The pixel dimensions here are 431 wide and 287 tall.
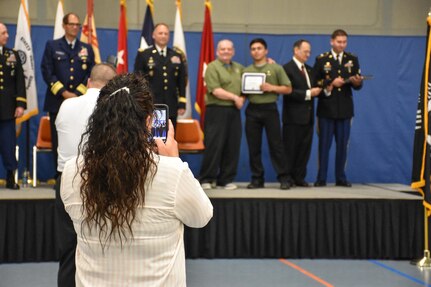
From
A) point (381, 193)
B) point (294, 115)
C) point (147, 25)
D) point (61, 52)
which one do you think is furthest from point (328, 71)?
point (61, 52)

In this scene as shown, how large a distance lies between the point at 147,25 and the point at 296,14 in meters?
2.15

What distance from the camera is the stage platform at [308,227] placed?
6461 millimetres

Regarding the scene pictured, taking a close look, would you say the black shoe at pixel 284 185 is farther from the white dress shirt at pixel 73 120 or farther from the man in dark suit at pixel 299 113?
the white dress shirt at pixel 73 120

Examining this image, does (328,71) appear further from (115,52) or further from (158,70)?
(115,52)

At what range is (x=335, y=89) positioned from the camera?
7.72m

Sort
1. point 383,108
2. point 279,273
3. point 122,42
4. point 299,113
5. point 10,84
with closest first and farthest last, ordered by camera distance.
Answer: point 279,273, point 10,84, point 299,113, point 122,42, point 383,108

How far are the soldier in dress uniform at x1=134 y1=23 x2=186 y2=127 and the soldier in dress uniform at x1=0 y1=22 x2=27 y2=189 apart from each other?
45.9 inches

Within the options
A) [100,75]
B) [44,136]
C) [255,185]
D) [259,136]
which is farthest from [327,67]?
[100,75]

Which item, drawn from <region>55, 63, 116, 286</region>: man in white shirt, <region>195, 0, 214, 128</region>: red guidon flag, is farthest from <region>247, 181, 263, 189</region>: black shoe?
<region>55, 63, 116, 286</region>: man in white shirt

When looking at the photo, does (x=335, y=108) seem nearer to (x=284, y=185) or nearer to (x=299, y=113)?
(x=299, y=113)

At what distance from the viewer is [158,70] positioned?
7.29m

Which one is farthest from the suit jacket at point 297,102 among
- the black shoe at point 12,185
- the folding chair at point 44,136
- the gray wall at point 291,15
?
the black shoe at point 12,185

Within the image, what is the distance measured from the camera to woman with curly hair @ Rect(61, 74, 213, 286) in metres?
1.91

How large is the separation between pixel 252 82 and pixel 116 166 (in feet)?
17.8
